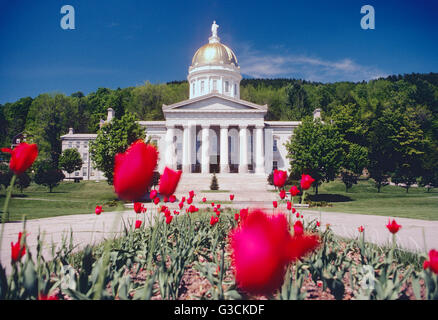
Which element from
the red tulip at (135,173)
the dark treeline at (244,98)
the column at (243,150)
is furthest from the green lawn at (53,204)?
the dark treeline at (244,98)

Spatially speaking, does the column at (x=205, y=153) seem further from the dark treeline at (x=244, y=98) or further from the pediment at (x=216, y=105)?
the dark treeline at (x=244, y=98)

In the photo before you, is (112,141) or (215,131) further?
(215,131)

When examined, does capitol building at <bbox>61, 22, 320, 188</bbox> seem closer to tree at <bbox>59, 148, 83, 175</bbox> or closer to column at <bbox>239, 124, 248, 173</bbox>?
column at <bbox>239, 124, 248, 173</bbox>

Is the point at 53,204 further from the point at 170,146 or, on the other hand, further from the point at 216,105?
the point at 216,105

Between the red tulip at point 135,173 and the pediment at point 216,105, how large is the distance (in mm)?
45253

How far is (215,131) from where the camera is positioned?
Answer: 5359 cm

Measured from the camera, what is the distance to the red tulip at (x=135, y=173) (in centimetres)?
114

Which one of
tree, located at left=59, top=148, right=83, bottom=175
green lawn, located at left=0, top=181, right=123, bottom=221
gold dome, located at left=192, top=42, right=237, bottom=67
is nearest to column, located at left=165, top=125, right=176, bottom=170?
green lawn, located at left=0, top=181, right=123, bottom=221

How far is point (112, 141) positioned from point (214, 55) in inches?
1444

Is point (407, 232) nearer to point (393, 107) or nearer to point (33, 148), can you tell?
point (33, 148)

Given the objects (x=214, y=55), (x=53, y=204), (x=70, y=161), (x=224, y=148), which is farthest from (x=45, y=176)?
(x=214, y=55)

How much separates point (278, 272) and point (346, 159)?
1446 inches

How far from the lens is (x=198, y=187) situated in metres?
34.0
